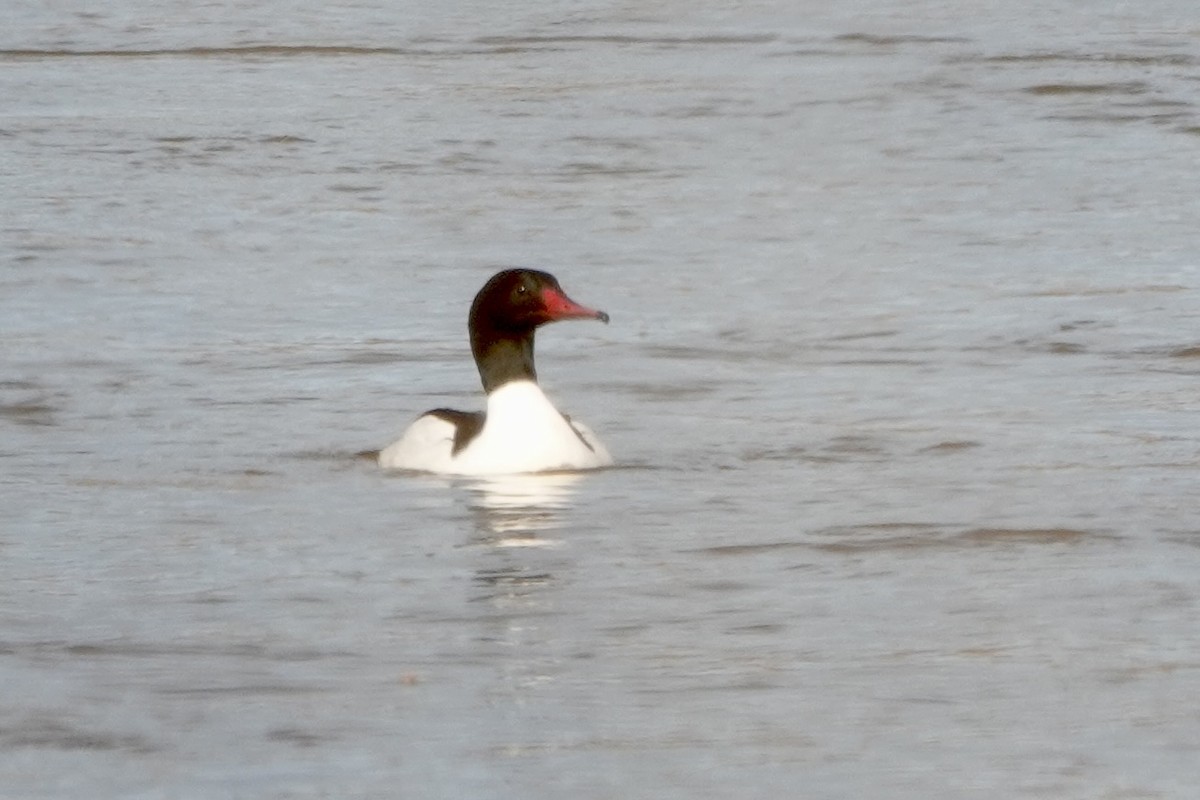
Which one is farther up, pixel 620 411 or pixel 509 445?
pixel 509 445

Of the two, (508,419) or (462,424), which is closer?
(508,419)

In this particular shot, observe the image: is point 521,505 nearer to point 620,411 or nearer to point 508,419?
point 508,419

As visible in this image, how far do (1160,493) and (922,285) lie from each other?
4.78 meters

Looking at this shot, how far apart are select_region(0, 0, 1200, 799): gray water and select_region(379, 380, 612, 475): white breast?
110 mm

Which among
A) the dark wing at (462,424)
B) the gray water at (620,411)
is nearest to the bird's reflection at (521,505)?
the gray water at (620,411)

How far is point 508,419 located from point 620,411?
1.29 m

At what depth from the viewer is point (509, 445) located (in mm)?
11445

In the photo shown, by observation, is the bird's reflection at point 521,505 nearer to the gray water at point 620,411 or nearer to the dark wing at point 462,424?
the gray water at point 620,411

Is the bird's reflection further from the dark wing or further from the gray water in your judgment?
the dark wing

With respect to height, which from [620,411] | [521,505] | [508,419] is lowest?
[620,411]

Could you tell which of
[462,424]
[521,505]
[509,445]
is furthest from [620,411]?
[521,505]

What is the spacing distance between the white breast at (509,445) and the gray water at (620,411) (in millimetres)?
110

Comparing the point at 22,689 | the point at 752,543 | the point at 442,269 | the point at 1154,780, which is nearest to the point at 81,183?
the point at 442,269

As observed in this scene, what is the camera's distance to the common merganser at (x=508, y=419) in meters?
11.4
